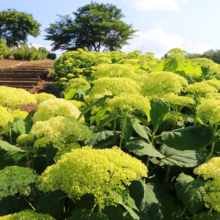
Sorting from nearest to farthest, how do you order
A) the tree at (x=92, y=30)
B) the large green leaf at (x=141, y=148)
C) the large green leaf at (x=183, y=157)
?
the large green leaf at (x=141, y=148), the large green leaf at (x=183, y=157), the tree at (x=92, y=30)

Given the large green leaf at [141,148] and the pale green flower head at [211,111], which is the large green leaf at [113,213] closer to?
the large green leaf at [141,148]

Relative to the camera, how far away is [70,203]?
1703mm

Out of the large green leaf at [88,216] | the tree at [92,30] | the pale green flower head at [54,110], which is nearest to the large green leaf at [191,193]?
the large green leaf at [88,216]

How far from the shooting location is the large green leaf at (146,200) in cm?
145

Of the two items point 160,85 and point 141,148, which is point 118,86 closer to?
point 160,85

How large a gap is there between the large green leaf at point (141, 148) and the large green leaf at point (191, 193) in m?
0.27

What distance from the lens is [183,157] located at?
5.94 feet

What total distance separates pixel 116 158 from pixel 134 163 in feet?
0.38

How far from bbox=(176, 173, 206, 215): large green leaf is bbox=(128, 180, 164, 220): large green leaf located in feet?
0.62

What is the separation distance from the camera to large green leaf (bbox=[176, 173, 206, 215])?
1402 millimetres

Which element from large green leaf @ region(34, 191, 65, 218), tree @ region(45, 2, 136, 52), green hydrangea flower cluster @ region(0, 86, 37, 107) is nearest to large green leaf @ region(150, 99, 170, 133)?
large green leaf @ region(34, 191, 65, 218)

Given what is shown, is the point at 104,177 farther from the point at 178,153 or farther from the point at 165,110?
the point at 178,153

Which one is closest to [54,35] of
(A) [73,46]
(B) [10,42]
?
(A) [73,46]

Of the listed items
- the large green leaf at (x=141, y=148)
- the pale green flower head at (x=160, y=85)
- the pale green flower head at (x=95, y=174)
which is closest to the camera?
the pale green flower head at (x=95, y=174)
